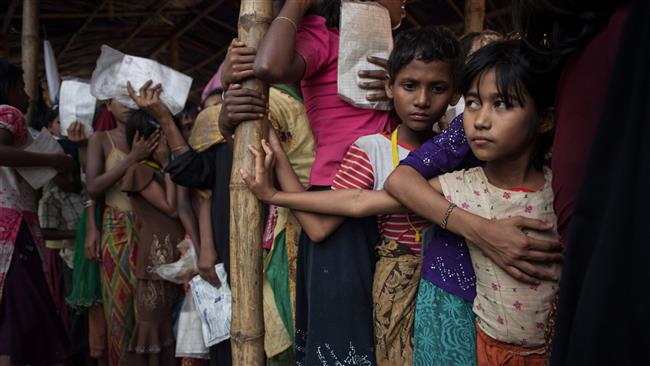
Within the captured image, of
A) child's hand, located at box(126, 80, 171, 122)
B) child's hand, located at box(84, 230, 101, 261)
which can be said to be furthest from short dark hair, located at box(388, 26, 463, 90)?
child's hand, located at box(84, 230, 101, 261)

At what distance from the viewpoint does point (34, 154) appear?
9.30 ft

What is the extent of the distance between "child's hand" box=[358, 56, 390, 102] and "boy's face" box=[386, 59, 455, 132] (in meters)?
0.08

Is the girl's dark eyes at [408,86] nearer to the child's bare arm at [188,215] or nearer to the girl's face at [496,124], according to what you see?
the girl's face at [496,124]

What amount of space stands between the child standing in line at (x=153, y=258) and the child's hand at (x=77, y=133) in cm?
90

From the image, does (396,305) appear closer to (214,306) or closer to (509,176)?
(509,176)

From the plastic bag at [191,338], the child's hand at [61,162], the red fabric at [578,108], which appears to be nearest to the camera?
the red fabric at [578,108]

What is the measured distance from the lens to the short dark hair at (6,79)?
9.11ft

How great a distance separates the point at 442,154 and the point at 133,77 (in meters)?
1.84

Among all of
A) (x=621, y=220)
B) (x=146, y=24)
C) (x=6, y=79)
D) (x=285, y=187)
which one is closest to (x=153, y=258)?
(x=6, y=79)

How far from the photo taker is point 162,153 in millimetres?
3262

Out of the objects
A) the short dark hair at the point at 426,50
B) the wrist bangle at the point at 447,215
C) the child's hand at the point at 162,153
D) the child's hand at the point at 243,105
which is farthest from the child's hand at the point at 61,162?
the wrist bangle at the point at 447,215

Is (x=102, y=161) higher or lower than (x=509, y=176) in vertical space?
higher

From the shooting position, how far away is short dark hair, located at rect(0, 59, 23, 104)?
278 centimetres

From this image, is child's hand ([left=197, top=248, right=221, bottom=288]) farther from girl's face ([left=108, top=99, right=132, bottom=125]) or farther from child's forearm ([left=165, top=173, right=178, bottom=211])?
girl's face ([left=108, top=99, right=132, bottom=125])
